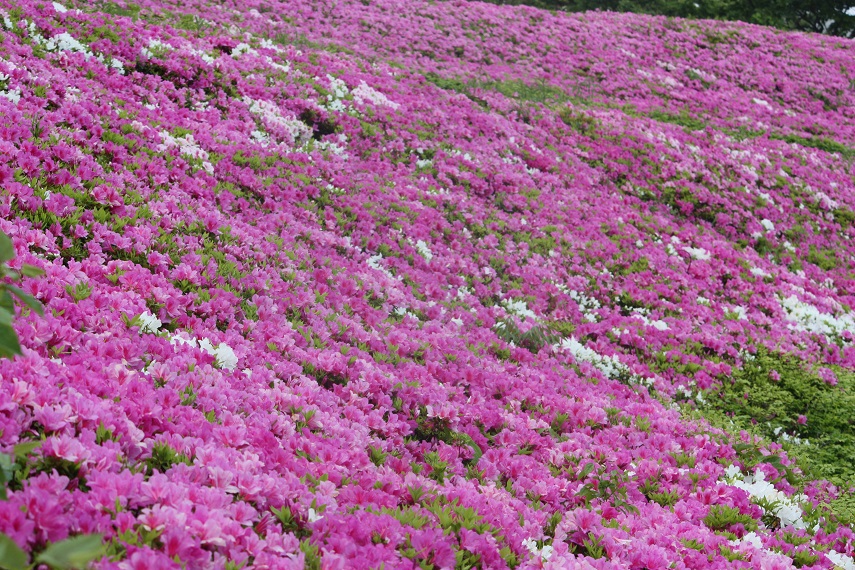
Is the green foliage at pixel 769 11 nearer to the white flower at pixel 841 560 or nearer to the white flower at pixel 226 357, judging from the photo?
the white flower at pixel 226 357

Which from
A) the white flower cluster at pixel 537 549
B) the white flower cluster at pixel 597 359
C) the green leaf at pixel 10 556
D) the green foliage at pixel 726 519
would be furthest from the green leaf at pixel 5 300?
the white flower cluster at pixel 597 359

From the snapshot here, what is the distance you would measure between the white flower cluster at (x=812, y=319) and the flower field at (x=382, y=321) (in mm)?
90

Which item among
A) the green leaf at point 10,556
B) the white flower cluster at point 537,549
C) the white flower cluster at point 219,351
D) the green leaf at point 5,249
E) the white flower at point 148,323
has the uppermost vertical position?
the green leaf at point 5,249

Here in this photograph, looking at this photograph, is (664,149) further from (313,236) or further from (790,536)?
(790,536)

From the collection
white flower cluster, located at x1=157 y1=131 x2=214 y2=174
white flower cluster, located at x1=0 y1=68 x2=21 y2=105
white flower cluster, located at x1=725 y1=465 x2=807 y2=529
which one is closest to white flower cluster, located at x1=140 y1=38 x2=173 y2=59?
white flower cluster, located at x1=157 y1=131 x2=214 y2=174

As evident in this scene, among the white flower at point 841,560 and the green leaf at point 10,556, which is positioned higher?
the green leaf at point 10,556

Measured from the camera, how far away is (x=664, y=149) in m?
20.0

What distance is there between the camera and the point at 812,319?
521 inches

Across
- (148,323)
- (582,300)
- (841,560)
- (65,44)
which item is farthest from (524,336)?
(65,44)

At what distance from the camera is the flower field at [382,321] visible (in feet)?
13.6

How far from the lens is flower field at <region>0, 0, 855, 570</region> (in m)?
4.16

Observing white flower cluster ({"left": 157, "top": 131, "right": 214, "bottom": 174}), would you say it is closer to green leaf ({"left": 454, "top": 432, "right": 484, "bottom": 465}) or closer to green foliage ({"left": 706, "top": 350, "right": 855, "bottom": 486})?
green leaf ({"left": 454, "top": 432, "right": 484, "bottom": 465})

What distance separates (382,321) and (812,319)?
9952 millimetres

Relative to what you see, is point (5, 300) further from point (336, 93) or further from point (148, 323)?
point (336, 93)
